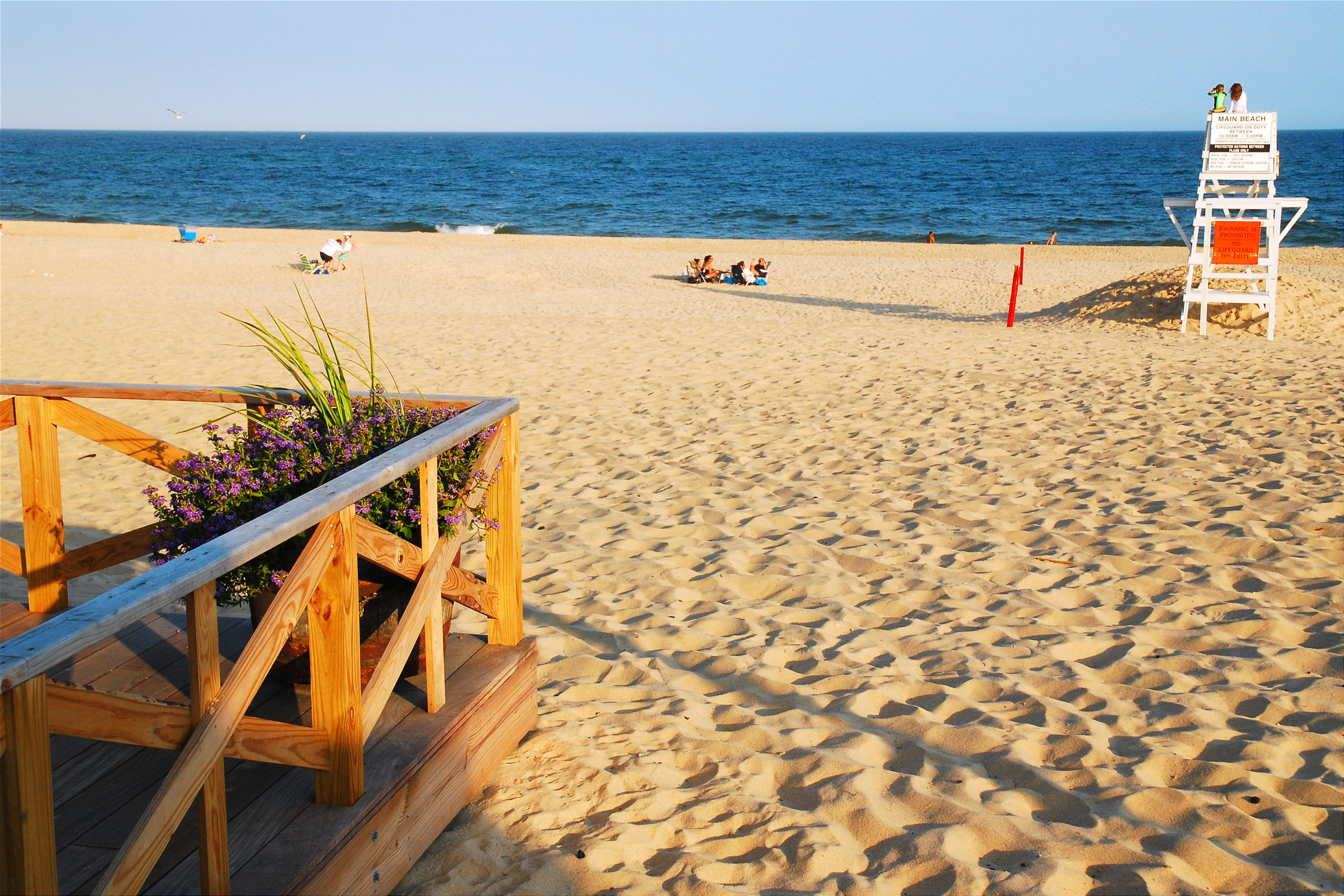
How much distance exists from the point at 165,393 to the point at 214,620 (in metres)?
2.05

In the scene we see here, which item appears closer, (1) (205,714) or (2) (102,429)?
(1) (205,714)

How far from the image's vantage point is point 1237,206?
11375 mm

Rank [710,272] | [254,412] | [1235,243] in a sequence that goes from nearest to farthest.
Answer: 1. [254,412]
2. [1235,243]
3. [710,272]

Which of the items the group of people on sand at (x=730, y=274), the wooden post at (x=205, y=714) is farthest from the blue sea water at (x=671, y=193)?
the wooden post at (x=205, y=714)

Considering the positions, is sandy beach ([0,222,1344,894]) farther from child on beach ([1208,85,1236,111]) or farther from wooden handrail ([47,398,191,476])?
child on beach ([1208,85,1236,111])

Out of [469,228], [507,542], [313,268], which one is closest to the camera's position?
[507,542]

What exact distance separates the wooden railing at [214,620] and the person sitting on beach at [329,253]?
49.3 feet

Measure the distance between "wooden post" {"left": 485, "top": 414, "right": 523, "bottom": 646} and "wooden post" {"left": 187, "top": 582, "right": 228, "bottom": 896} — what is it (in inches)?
49.0

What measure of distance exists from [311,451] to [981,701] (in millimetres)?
2434

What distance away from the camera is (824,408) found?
7.65 m

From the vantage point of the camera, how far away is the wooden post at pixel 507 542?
304cm

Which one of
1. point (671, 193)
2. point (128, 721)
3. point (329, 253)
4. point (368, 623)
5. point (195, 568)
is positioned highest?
point (671, 193)

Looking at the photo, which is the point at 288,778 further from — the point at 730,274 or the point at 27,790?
the point at 730,274

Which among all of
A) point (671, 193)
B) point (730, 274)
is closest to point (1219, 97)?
point (730, 274)
